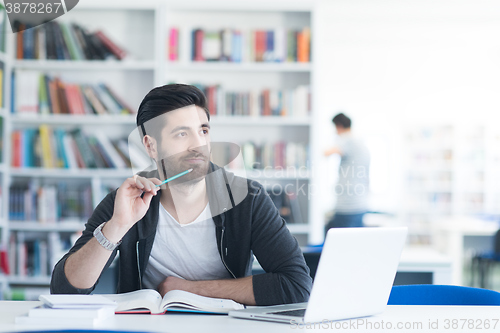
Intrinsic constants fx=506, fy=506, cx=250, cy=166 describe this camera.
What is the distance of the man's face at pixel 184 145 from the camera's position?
52.9 inches

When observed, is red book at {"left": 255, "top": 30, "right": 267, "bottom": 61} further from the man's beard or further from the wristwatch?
the wristwatch

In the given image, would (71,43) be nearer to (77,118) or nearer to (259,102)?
(77,118)

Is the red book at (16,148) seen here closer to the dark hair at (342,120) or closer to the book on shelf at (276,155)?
the book on shelf at (276,155)

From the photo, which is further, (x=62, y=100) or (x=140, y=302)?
(x=62, y=100)

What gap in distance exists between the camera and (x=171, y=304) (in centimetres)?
103

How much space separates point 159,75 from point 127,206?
2.39 meters

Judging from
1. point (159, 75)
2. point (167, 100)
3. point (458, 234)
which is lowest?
point (458, 234)

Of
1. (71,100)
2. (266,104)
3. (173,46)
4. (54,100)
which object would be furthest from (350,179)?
(54,100)

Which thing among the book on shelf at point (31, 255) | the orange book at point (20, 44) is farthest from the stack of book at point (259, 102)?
the book on shelf at point (31, 255)

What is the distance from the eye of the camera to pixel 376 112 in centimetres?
682

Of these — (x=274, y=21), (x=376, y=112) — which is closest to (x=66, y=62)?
(x=274, y=21)

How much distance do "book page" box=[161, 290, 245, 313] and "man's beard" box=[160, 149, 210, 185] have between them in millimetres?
360

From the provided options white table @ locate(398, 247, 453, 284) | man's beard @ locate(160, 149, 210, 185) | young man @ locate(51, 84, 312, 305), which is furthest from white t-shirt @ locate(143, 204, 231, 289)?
white table @ locate(398, 247, 453, 284)

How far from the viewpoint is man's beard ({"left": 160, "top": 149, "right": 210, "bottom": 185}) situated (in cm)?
134
